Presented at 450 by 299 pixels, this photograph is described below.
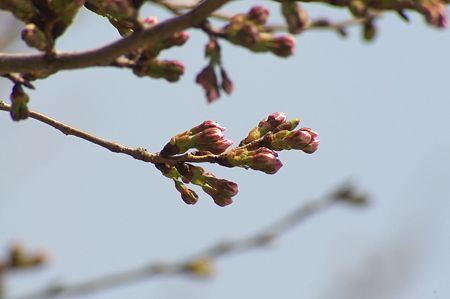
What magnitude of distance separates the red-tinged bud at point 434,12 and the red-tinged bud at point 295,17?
293mm

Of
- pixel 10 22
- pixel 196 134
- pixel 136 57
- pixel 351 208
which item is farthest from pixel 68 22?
pixel 10 22

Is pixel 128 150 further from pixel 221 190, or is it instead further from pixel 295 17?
pixel 295 17

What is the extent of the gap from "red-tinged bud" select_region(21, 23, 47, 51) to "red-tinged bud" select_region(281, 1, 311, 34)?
2.15ft

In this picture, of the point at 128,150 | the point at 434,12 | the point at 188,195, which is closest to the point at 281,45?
the point at 434,12

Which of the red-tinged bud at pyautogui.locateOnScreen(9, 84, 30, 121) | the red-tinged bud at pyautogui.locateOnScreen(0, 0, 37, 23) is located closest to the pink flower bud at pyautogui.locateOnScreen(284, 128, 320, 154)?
the red-tinged bud at pyautogui.locateOnScreen(9, 84, 30, 121)

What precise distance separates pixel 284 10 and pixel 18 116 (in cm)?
90

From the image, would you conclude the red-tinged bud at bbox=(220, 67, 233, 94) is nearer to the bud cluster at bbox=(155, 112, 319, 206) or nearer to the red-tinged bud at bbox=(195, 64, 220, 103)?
the red-tinged bud at bbox=(195, 64, 220, 103)

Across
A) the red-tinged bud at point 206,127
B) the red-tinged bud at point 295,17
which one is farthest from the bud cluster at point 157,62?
the red-tinged bud at point 206,127

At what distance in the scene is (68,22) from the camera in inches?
111

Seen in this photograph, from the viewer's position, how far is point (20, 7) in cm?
274

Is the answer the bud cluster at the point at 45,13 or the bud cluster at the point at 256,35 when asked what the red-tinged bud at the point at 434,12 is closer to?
the bud cluster at the point at 256,35

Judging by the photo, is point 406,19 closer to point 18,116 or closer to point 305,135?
point 305,135

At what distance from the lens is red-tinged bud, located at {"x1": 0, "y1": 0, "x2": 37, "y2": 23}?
107 inches

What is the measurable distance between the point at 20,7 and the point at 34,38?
15 cm
